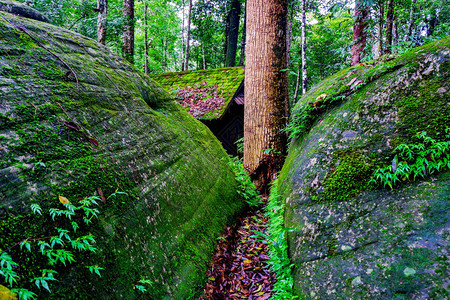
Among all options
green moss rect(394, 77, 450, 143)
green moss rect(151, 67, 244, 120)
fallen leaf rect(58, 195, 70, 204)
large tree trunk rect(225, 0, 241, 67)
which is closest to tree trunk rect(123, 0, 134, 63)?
green moss rect(151, 67, 244, 120)

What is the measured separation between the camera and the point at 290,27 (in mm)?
13250

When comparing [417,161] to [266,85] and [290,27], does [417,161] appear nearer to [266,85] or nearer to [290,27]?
[266,85]

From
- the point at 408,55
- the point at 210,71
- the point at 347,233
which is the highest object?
the point at 210,71

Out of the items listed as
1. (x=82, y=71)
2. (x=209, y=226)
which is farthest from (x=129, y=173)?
(x=82, y=71)

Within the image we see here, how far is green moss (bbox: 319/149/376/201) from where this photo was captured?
2.54 metres

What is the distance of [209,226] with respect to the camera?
334cm

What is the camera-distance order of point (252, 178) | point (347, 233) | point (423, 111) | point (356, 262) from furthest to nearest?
point (252, 178), point (423, 111), point (347, 233), point (356, 262)

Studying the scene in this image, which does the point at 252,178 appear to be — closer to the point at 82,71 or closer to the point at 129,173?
the point at 129,173

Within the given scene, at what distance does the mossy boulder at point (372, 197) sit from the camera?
178 centimetres

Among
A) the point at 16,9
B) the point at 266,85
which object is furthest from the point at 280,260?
the point at 16,9

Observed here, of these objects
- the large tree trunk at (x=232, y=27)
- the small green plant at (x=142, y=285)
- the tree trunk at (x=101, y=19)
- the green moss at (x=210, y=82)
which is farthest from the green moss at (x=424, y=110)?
the large tree trunk at (x=232, y=27)

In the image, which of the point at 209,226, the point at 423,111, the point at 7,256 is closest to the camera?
the point at 7,256

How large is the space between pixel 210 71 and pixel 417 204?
12.3 m

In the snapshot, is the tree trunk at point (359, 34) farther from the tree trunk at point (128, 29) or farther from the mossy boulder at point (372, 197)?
the tree trunk at point (128, 29)
